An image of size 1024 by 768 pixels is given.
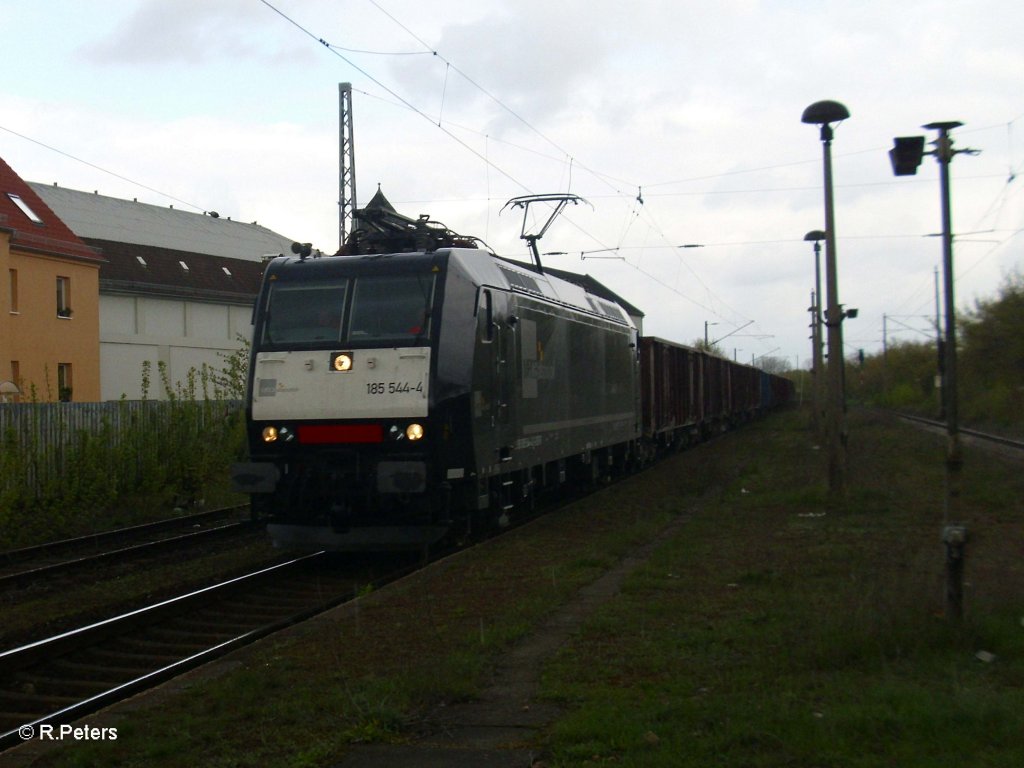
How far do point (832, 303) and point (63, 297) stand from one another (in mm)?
27413

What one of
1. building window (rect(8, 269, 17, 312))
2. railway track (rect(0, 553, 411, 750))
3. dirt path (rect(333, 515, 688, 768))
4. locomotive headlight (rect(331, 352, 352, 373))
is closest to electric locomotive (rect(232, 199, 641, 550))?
locomotive headlight (rect(331, 352, 352, 373))

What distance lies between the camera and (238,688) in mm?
6418

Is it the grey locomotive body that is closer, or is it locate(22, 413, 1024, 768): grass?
locate(22, 413, 1024, 768): grass

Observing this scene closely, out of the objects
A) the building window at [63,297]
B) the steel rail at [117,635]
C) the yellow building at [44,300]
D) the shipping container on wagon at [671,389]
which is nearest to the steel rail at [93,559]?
the steel rail at [117,635]

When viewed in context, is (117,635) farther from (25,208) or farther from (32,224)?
(25,208)

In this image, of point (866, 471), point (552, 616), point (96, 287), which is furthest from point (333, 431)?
point (96, 287)

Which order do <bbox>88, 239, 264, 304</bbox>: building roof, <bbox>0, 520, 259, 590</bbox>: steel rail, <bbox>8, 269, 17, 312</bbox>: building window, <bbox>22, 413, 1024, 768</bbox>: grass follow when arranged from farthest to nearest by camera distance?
1. <bbox>88, 239, 264, 304</bbox>: building roof
2. <bbox>8, 269, 17, 312</bbox>: building window
3. <bbox>0, 520, 259, 590</bbox>: steel rail
4. <bbox>22, 413, 1024, 768</bbox>: grass

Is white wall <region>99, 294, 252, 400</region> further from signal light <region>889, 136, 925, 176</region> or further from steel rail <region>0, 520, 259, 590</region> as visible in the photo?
signal light <region>889, 136, 925, 176</region>

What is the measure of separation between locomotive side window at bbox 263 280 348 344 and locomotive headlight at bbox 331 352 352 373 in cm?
25

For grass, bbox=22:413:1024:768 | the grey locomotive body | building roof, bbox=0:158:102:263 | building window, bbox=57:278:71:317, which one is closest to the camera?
grass, bbox=22:413:1024:768

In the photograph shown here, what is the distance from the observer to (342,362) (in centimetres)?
1152

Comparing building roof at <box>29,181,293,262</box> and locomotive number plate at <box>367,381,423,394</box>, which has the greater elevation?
building roof at <box>29,181,293,262</box>

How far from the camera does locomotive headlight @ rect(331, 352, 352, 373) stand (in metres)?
11.5

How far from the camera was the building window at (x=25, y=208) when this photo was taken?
3559 centimetres
